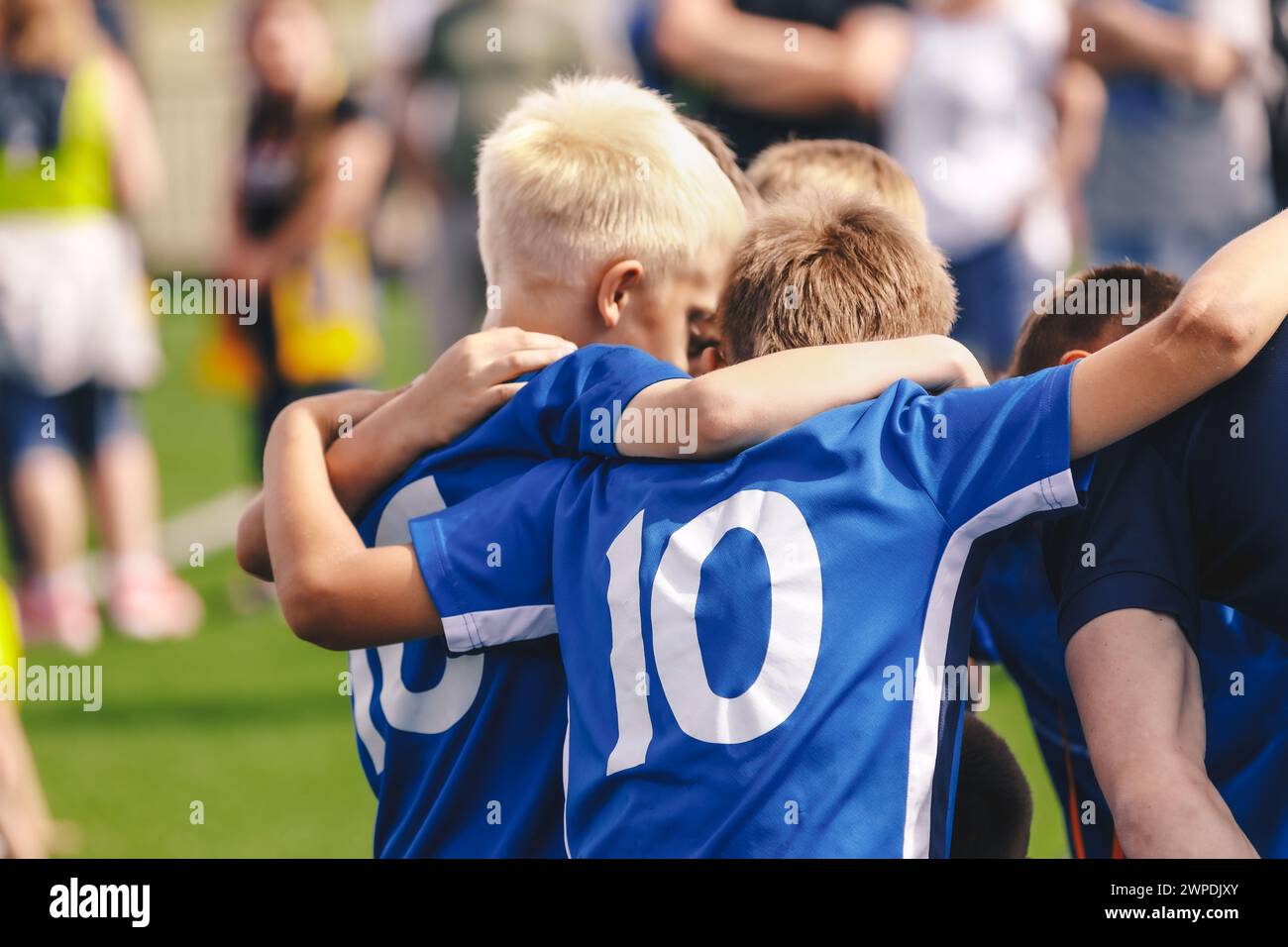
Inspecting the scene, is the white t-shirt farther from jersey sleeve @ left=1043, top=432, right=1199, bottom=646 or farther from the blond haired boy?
jersey sleeve @ left=1043, top=432, right=1199, bottom=646

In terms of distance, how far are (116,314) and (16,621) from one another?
126 centimetres

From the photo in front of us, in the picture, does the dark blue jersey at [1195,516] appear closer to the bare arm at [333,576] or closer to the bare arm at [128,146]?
the bare arm at [333,576]

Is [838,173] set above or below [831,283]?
above

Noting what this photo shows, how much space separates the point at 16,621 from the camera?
6660 millimetres

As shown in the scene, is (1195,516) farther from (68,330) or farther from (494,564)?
(68,330)

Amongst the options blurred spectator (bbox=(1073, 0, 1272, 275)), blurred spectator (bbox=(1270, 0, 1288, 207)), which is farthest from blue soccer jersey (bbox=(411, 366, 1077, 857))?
blurred spectator (bbox=(1073, 0, 1272, 275))

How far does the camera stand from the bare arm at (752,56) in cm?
541

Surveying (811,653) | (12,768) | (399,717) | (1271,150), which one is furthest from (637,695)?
(1271,150)

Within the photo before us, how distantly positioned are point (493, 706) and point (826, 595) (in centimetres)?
51

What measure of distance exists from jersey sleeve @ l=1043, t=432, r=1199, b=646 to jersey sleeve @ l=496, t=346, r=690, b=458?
0.54m

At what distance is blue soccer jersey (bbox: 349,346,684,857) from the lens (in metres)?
2.20

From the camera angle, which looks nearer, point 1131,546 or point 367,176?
point 1131,546

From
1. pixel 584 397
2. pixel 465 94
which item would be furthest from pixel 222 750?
pixel 584 397

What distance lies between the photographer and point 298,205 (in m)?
7.14
